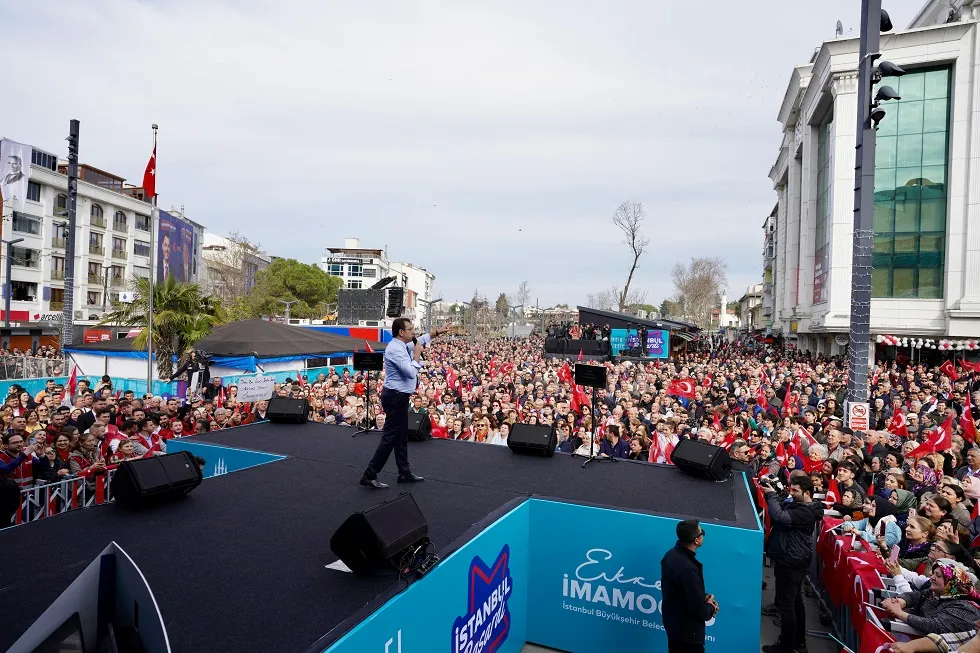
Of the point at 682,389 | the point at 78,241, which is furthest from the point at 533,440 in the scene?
the point at 78,241

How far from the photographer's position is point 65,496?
594 cm

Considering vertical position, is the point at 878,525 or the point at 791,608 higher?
the point at 878,525

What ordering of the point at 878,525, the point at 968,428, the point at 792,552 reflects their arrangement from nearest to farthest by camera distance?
the point at 792,552 < the point at 878,525 < the point at 968,428

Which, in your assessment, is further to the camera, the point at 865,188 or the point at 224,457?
the point at 865,188

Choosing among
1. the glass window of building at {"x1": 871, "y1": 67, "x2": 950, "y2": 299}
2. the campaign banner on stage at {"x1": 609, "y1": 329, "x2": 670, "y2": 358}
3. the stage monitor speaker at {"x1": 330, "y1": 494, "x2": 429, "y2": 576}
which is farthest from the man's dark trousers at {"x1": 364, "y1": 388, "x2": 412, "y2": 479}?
the glass window of building at {"x1": 871, "y1": 67, "x2": 950, "y2": 299}

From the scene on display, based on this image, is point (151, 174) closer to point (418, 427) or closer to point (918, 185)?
point (418, 427)

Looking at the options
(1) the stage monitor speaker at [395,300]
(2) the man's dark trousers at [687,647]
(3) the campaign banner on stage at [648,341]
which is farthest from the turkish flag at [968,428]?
(1) the stage monitor speaker at [395,300]

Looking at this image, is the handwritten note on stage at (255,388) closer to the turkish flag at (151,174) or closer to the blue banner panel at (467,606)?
the turkish flag at (151,174)

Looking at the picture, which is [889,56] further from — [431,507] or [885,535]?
[431,507]

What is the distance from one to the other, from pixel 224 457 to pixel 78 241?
4325 centimetres

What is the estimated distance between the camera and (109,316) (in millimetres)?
16016

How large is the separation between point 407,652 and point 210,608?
3.85 ft

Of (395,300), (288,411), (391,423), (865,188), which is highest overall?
(865,188)

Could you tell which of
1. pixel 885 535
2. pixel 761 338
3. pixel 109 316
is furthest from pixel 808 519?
pixel 761 338
